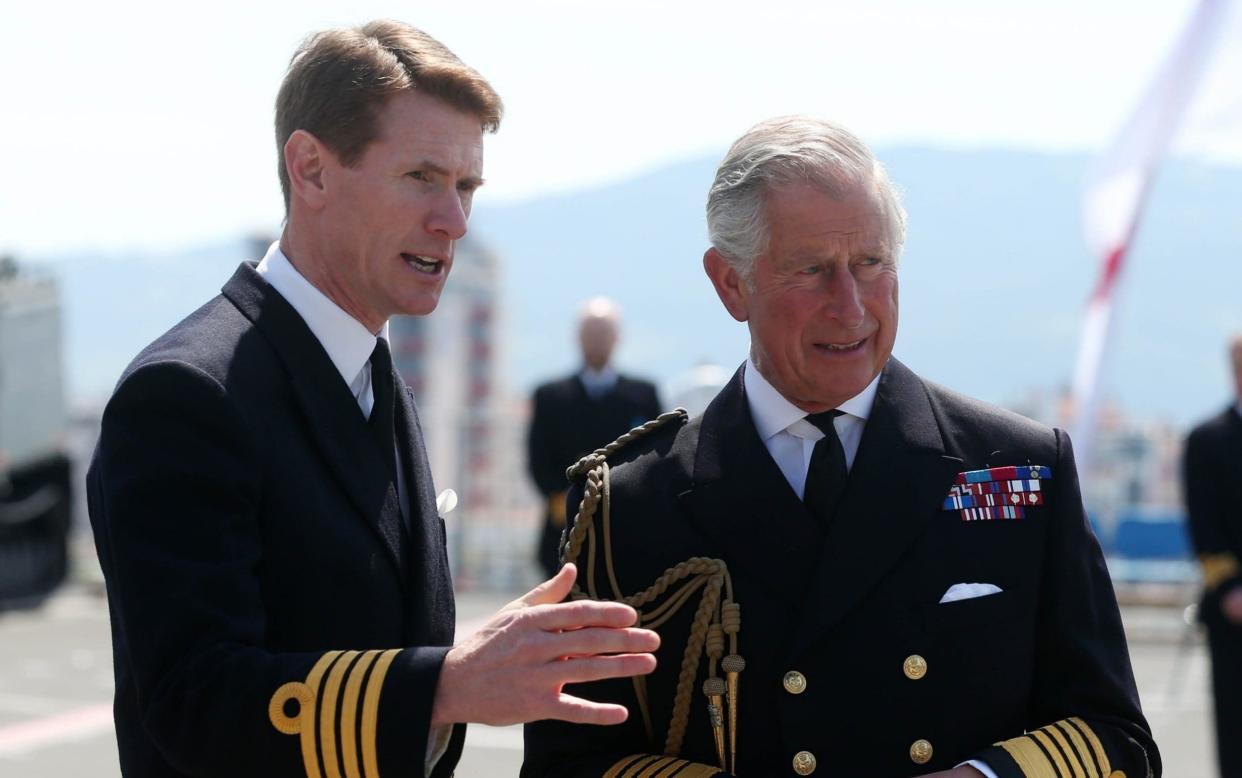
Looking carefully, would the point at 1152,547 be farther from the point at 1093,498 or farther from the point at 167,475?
the point at 167,475

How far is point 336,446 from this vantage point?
2312 mm

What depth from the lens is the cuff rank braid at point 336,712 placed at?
1.99 meters

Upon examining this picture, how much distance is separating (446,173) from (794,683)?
887 millimetres

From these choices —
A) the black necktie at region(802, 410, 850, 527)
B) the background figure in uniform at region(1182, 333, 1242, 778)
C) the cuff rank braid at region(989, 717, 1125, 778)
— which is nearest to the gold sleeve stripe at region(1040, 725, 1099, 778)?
the cuff rank braid at region(989, 717, 1125, 778)

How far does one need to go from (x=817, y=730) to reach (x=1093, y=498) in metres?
14.6

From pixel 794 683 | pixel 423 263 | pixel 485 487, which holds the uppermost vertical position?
pixel 423 263

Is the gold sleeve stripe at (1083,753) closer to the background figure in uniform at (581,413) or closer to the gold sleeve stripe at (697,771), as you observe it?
the gold sleeve stripe at (697,771)

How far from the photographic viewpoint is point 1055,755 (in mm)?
2348

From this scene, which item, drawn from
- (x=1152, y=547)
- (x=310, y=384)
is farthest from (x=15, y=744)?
(x=1152, y=547)

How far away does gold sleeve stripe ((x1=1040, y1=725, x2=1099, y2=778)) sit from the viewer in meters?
2.35

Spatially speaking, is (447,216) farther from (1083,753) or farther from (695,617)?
(1083,753)

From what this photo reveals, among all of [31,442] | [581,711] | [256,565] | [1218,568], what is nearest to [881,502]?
[581,711]

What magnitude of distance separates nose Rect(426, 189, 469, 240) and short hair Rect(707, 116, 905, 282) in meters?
0.41

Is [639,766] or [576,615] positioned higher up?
[576,615]
